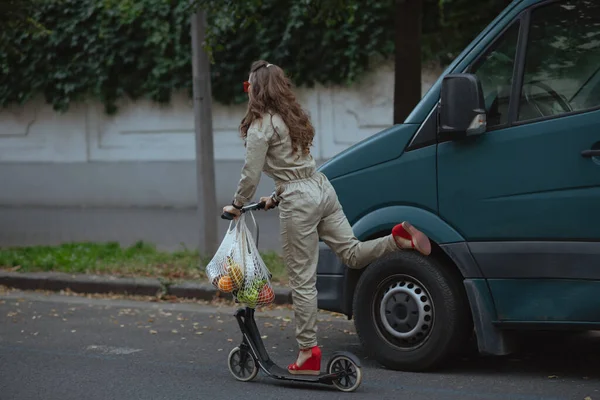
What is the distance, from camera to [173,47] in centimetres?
1728

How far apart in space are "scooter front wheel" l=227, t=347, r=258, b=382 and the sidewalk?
5.95 m

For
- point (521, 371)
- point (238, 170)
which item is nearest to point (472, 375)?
point (521, 371)

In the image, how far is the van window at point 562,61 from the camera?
20.1 ft

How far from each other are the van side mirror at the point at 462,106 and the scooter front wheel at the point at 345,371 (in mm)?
1429

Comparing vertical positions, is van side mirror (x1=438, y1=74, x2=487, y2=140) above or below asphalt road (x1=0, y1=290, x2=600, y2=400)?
above

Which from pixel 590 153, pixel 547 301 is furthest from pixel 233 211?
pixel 590 153

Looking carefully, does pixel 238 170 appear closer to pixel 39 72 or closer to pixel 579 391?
pixel 39 72

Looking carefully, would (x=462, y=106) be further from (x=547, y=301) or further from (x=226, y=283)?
(x=226, y=283)

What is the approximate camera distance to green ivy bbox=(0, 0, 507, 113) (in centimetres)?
1508

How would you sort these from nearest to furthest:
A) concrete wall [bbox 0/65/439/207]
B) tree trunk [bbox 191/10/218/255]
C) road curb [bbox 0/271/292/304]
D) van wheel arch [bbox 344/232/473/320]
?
van wheel arch [bbox 344/232/473/320] < road curb [bbox 0/271/292/304] < tree trunk [bbox 191/10/218/255] < concrete wall [bbox 0/65/439/207]

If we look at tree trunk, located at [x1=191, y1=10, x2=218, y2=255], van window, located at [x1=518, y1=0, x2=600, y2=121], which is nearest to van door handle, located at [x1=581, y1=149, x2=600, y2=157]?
van window, located at [x1=518, y1=0, x2=600, y2=121]

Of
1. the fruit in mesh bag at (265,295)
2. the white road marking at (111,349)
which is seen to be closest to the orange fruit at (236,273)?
the fruit in mesh bag at (265,295)

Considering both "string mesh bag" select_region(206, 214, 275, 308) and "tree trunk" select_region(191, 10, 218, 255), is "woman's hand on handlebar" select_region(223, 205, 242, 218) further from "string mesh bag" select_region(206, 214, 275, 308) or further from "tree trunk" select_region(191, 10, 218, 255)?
"tree trunk" select_region(191, 10, 218, 255)

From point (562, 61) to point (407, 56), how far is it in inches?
177
